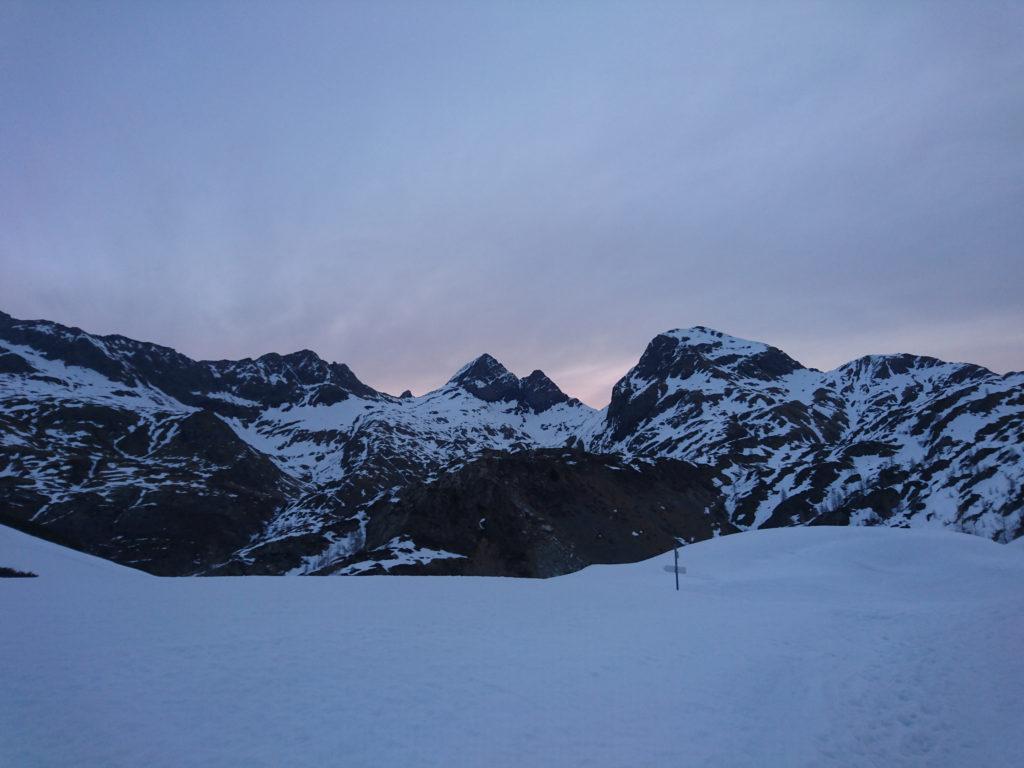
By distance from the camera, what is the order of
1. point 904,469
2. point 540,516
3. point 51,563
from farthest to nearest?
point 904,469, point 540,516, point 51,563

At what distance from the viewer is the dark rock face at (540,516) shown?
318 ft

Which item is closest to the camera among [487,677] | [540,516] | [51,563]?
[487,677]

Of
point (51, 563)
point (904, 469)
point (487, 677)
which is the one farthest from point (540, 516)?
point (487, 677)

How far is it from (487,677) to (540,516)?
317 ft

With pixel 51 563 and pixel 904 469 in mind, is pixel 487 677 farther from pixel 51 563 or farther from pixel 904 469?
pixel 904 469

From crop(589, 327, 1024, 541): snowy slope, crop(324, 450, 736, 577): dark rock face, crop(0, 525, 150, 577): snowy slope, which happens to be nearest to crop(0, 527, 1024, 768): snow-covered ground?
crop(0, 525, 150, 577): snowy slope

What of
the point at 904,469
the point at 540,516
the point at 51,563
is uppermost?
the point at 904,469

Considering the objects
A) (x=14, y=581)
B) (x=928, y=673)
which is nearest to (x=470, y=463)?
(x=14, y=581)

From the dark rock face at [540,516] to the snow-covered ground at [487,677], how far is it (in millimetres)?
61333

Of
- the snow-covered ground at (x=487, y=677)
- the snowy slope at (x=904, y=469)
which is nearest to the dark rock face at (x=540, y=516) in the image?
the snowy slope at (x=904, y=469)

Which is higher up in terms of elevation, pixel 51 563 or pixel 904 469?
pixel 904 469

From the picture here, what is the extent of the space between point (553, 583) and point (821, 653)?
15.2 meters

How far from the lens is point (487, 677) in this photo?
15.6m

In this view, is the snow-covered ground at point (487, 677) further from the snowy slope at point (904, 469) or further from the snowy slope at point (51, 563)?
the snowy slope at point (904, 469)
